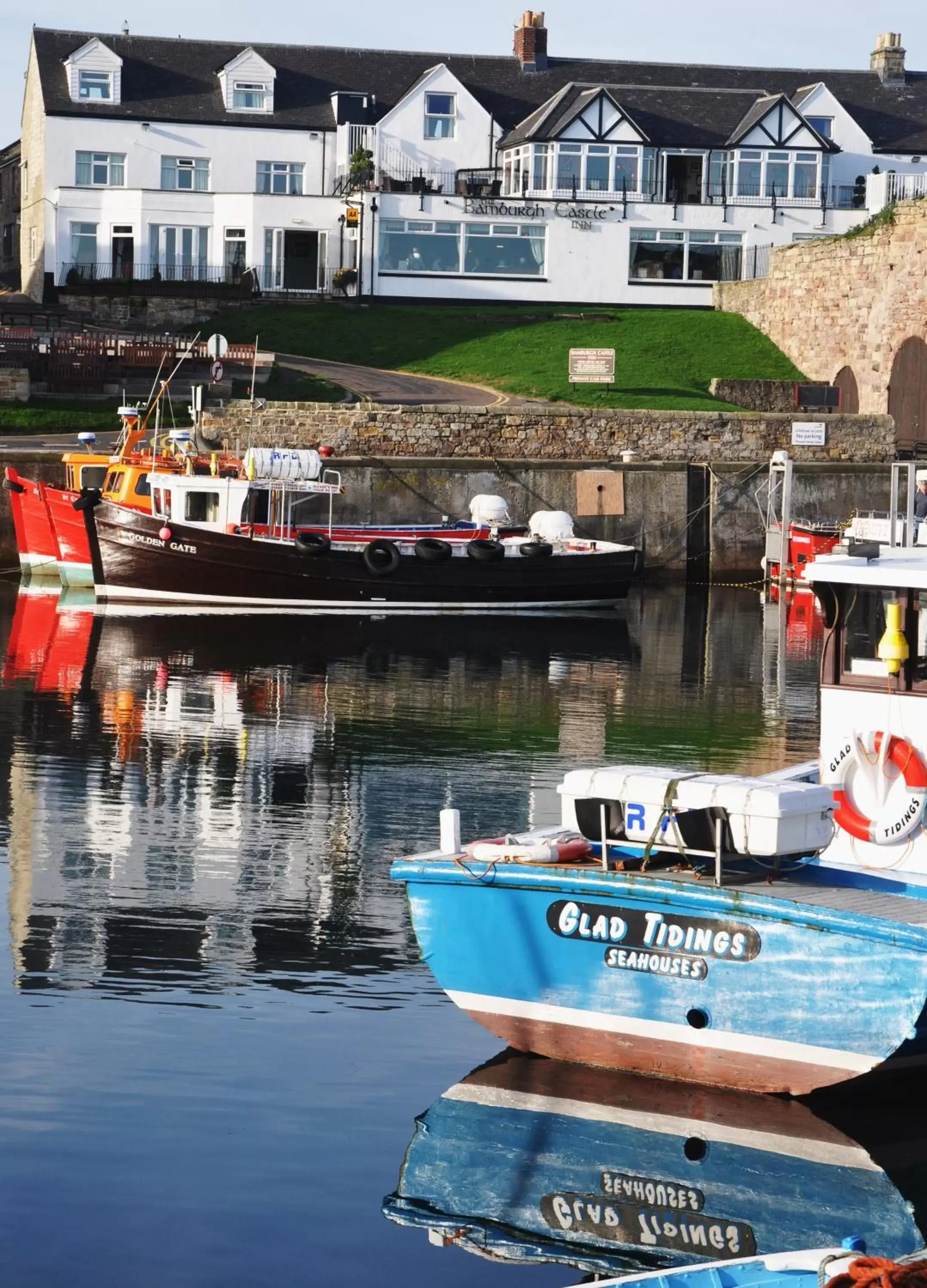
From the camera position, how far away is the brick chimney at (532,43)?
58.3 metres

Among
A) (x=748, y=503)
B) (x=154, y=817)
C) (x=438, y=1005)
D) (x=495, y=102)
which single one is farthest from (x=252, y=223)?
(x=438, y=1005)

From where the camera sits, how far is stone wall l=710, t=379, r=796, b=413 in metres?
43.1

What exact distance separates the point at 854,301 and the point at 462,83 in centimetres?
1644

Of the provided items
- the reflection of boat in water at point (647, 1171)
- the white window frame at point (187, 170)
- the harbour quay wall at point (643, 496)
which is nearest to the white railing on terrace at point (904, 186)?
the harbour quay wall at point (643, 496)

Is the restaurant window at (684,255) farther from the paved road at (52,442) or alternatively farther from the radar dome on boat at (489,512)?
the radar dome on boat at (489,512)

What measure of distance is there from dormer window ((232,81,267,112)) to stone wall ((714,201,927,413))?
15611mm

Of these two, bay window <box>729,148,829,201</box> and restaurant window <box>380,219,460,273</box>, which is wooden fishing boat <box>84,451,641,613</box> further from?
bay window <box>729,148,829,201</box>

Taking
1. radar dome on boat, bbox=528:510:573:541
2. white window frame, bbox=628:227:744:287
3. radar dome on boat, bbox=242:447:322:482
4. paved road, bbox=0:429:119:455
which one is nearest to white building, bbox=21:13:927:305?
white window frame, bbox=628:227:744:287

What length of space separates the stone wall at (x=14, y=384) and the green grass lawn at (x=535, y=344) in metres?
8.89

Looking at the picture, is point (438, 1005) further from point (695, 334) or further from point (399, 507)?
point (695, 334)

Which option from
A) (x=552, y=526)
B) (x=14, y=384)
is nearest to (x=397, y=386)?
(x=14, y=384)

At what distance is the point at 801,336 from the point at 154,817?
117ft

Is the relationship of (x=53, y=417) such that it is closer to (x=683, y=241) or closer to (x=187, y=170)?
(x=187, y=170)

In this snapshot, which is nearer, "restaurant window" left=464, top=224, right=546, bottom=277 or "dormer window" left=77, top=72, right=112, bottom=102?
"restaurant window" left=464, top=224, right=546, bottom=277
